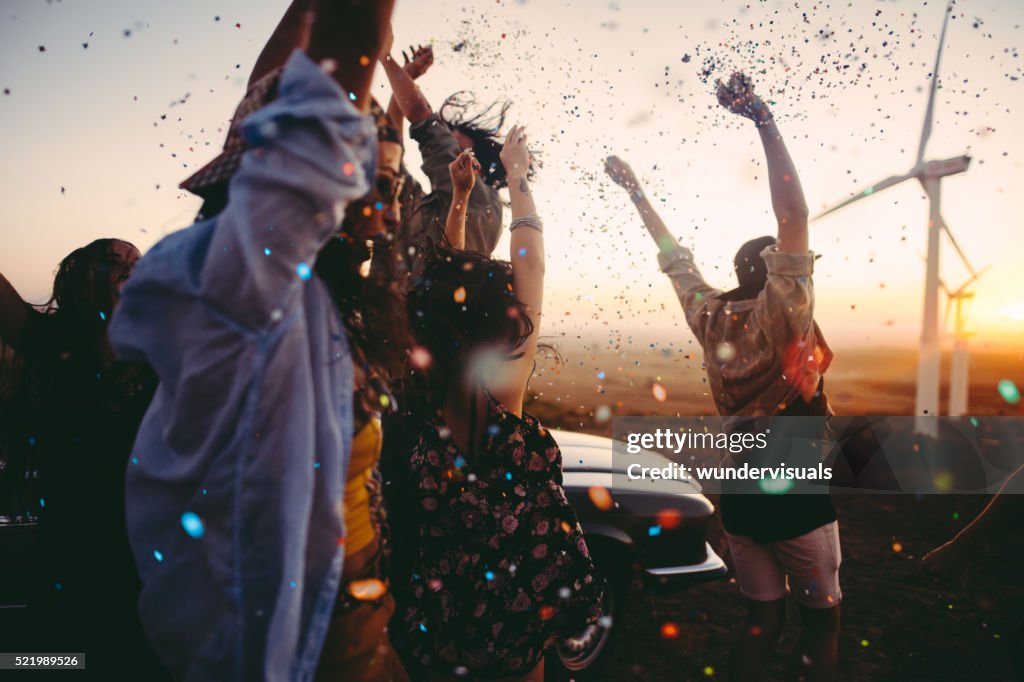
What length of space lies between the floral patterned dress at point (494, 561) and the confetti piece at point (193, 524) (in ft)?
2.79

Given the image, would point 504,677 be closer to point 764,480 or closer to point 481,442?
point 481,442

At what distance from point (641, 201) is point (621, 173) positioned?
0.66ft

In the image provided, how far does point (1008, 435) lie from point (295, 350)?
1388 centimetres

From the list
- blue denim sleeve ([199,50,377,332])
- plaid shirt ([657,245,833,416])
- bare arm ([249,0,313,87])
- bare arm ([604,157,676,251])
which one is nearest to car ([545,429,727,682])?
plaid shirt ([657,245,833,416])

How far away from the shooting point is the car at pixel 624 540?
3670 millimetres

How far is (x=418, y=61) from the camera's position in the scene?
9.84ft

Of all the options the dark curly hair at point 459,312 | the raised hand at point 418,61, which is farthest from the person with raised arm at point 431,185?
→ the dark curly hair at point 459,312

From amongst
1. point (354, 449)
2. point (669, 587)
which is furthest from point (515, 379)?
point (669, 587)

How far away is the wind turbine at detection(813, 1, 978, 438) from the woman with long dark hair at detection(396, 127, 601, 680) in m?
10.8

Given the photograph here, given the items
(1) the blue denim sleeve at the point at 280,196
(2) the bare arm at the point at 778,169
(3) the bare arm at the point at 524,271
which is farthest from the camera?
(2) the bare arm at the point at 778,169

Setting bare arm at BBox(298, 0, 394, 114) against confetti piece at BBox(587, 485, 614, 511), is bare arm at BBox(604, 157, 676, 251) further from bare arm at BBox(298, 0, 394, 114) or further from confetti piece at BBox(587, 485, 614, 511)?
bare arm at BBox(298, 0, 394, 114)

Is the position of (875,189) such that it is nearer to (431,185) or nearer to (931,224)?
(931,224)

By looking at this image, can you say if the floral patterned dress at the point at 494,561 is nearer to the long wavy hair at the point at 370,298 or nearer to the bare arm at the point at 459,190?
the long wavy hair at the point at 370,298

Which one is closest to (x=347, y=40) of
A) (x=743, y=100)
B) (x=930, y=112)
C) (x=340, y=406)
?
(x=340, y=406)
